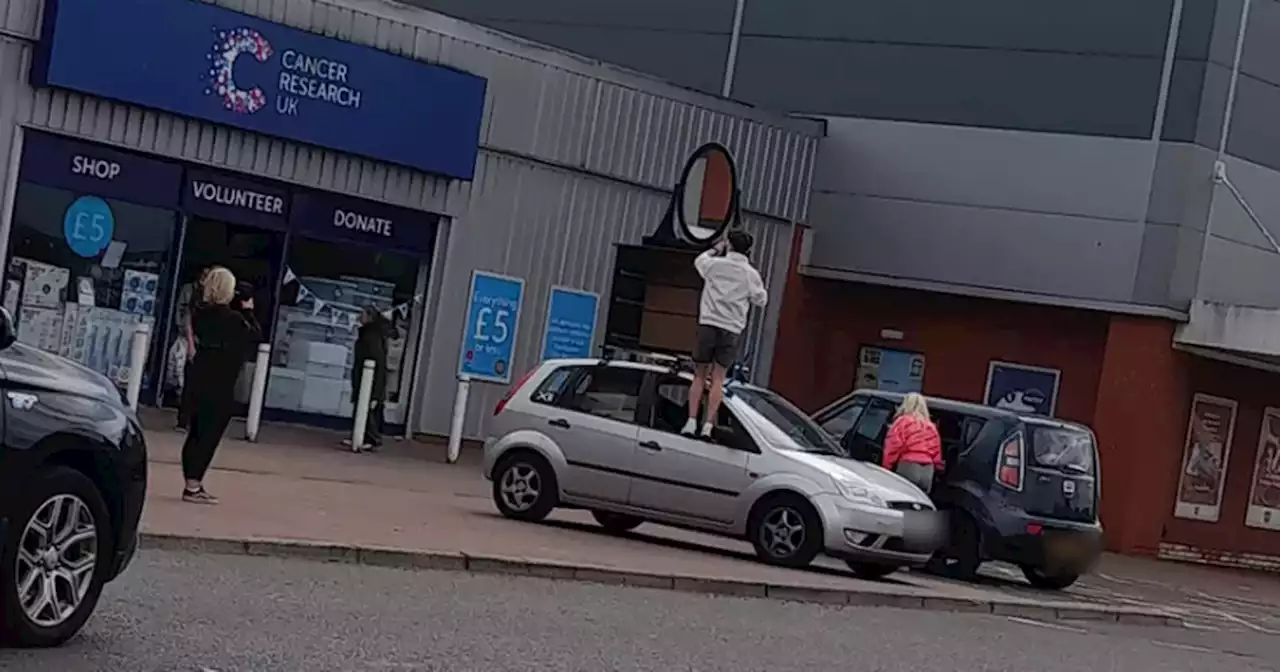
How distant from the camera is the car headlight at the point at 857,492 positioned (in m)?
16.5

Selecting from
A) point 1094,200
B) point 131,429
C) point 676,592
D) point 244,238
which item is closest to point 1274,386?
point 1094,200

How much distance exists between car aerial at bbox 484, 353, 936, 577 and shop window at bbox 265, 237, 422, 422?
7.23 m

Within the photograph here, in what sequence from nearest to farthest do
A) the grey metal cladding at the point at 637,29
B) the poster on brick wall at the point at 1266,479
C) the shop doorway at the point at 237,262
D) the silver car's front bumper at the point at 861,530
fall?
1. the silver car's front bumper at the point at 861,530
2. the shop doorway at the point at 237,262
3. the poster on brick wall at the point at 1266,479
4. the grey metal cladding at the point at 637,29

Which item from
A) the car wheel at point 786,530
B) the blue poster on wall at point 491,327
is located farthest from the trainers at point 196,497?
the blue poster on wall at point 491,327

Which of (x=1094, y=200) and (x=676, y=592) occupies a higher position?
(x=1094, y=200)

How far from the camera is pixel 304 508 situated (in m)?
15.7

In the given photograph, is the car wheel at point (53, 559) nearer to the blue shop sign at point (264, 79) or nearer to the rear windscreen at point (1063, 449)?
the rear windscreen at point (1063, 449)

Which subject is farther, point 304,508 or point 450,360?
point 450,360

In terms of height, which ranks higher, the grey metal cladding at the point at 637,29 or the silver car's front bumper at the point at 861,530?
the grey metal cladding at the point at 637,29

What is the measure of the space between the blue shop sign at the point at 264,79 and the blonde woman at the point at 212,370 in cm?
760

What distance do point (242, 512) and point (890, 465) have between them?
6.38 m

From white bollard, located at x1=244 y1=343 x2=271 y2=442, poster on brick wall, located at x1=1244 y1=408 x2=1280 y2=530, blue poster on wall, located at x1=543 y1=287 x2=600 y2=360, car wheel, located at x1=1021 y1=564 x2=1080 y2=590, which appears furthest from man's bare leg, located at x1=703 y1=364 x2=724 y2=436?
poster on brick wall, located at x1=1244 y1=408 x2=1280 y2=530

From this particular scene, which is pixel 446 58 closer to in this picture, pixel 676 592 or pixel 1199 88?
pixel 1199 88

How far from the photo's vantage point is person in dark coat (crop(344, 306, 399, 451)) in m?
23.0
